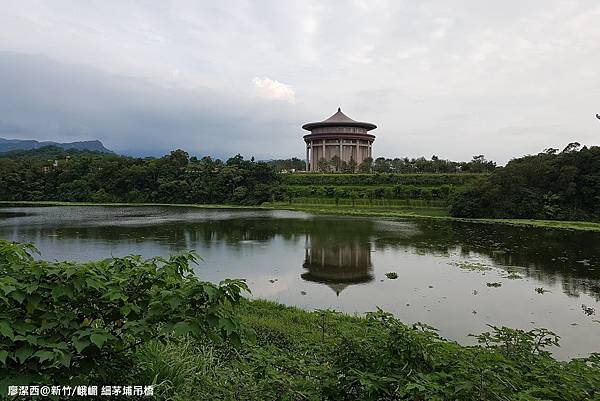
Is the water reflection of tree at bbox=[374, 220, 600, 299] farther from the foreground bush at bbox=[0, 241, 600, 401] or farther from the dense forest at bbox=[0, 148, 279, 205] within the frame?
the dense forest at bbox=[0, 148, 279, 205]

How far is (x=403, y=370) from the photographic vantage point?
2.92 m

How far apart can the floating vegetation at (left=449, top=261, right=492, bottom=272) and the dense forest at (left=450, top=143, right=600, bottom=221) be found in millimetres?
20965

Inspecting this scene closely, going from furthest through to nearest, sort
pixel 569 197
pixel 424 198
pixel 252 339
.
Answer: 1. pixel 424 198
2. pixel 569 197
3. pixel 252 339

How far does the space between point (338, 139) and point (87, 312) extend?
68.3 metres

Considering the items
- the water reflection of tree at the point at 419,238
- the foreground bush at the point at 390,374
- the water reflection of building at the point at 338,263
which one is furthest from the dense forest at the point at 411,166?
the foreground bush at the point at 390,374

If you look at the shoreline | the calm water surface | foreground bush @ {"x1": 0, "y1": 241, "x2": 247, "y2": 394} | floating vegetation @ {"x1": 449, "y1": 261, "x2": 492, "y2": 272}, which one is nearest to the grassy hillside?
the shoreline

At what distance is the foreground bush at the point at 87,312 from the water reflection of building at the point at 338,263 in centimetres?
900

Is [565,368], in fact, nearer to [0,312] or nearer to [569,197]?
[0,312]

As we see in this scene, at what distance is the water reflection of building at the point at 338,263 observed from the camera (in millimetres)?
13000

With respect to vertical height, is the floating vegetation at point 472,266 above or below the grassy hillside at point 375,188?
below

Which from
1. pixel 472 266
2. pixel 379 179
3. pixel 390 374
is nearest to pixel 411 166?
pixel 379 179

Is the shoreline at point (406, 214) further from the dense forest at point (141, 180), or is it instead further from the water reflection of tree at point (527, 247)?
the dense forest at point (141, 180)

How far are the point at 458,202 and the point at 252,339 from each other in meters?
36.5

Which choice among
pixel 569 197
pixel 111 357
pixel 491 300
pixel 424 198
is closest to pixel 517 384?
pixel 111 357
